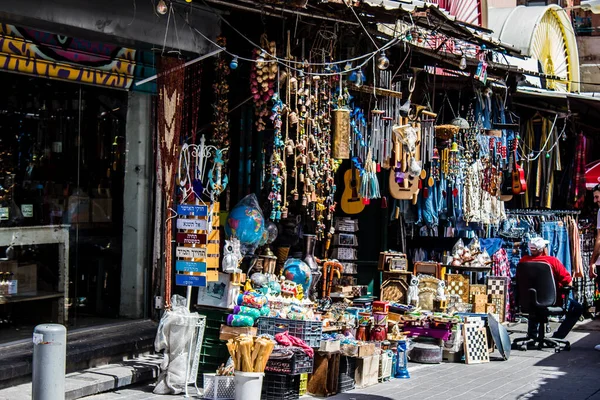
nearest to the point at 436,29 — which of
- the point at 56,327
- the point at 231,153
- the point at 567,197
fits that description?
the point at 231,153

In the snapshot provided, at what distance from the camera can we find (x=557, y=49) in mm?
21828

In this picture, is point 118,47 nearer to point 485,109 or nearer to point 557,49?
point 485,109

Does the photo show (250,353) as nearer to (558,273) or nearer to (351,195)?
(351,195)

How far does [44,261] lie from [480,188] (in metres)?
7.87

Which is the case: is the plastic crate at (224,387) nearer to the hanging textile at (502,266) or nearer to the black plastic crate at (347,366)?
the black plastic crate at (347,366)

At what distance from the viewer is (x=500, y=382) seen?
11.0 meters

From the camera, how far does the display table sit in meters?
9.73

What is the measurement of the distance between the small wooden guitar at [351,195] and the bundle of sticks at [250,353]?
203 inches

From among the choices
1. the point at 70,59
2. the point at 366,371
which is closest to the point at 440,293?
the point at 366,371

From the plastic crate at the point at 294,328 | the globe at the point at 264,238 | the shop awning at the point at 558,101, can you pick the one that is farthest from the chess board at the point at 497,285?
the plastic crate at the point at 294,328

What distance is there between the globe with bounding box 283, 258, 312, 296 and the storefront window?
2.02m

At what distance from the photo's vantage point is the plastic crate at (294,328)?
9852 mm

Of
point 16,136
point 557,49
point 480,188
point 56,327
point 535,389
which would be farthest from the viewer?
point 557,49

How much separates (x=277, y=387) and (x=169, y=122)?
310cm
